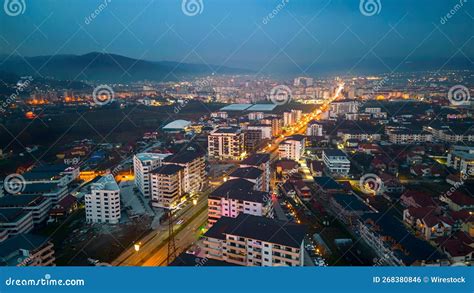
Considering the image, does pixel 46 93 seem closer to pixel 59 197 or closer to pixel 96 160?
pixel 96 160

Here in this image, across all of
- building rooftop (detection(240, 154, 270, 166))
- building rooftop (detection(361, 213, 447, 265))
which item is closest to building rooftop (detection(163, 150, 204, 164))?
building rooftop (detection(240, 154, 270, 166))

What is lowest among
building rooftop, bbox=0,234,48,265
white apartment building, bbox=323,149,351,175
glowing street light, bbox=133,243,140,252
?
glowing street light, bbox=133,243,140,252

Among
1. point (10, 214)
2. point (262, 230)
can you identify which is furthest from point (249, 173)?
point (10, 214)

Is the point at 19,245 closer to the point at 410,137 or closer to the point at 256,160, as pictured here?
the point at 256,160

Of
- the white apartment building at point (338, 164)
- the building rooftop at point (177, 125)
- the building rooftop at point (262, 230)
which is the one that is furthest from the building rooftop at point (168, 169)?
the building rooftop at point (177, 125)

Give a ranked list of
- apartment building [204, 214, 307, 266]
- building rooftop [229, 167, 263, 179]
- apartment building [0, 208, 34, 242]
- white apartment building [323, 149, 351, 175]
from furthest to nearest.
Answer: white apartment building [323, 149, 351, 175], building rooftop [229, 167, 263, 179], apartment building [0, 208, 34, 242], apartment building [204, 214, 307, 266]

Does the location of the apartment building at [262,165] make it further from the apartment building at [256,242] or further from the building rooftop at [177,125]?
the building rooftop at [177,125]

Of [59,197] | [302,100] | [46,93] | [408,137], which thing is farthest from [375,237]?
[302,100]

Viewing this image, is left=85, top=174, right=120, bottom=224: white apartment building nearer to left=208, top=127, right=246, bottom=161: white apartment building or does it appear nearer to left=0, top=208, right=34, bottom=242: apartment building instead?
left=0, top=208, right=34, bottom=242: apartment building
